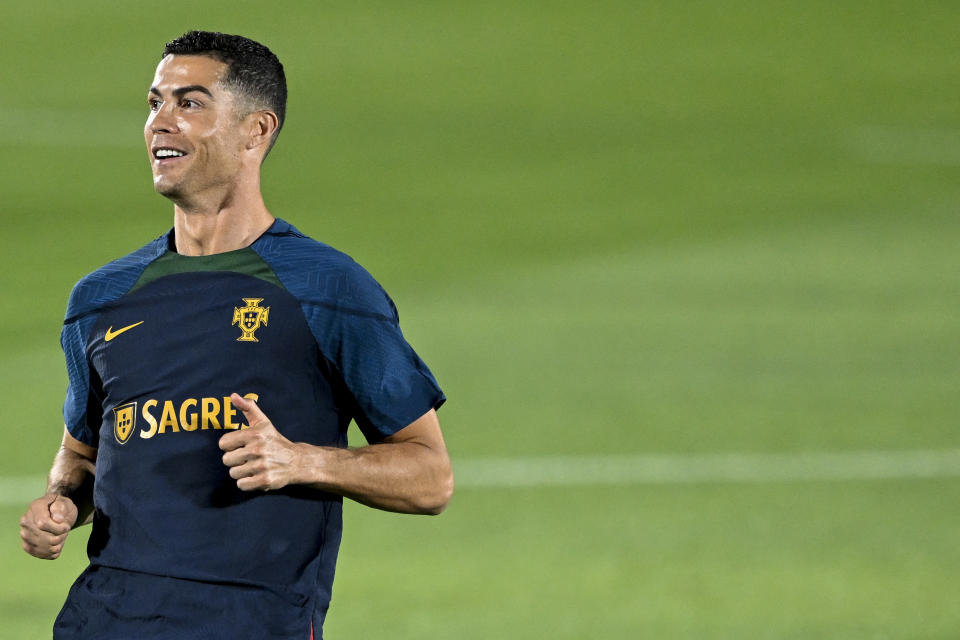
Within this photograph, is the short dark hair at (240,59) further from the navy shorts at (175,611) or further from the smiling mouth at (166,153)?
the navy shorts at (175,611)

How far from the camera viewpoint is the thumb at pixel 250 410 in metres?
3.41

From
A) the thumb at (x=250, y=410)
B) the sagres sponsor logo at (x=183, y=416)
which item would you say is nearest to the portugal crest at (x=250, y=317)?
the sagres sponsor logo at (x=183, y=416)

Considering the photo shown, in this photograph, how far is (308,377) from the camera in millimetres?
3699

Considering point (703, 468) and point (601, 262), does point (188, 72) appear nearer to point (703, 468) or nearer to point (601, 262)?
point (703, 468)

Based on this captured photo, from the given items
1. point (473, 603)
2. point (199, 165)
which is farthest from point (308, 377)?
point (473, 603)

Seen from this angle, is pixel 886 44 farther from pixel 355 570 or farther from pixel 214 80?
pixel 214 80

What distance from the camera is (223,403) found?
3.65 metres

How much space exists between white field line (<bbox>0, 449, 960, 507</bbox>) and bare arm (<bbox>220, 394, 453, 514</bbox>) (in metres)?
6.15

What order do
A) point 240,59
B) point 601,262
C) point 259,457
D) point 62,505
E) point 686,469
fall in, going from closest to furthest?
point 259,457 < point 62,505 < point 240,59 < point 686,469 < point 601,262

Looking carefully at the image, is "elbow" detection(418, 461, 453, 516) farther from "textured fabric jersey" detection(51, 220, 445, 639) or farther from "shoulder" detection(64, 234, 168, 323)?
"shoulder" detection(64, 234, 168, 323)

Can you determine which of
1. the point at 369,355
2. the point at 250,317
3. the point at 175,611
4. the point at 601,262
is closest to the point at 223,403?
the point at 250,317

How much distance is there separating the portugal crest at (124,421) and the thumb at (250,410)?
1.15 ft

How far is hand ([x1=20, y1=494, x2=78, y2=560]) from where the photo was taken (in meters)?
3.71

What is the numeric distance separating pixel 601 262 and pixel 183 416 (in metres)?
11.8
